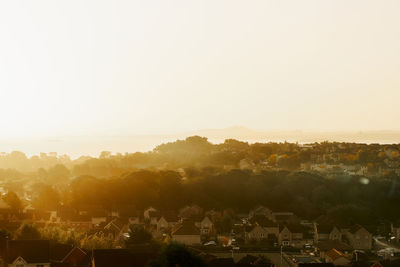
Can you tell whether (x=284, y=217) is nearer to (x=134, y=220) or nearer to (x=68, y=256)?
(x=134, y=220)

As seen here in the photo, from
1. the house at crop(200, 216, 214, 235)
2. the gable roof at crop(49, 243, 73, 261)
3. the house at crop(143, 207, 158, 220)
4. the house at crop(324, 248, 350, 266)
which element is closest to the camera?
the gable roof at crop(49, 243, 73, 261)

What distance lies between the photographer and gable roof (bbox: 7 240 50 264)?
59.8 ft

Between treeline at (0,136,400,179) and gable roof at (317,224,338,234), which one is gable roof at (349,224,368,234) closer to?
gable roof at (317,224,338,234)

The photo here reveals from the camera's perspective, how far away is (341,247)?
24.0 meters

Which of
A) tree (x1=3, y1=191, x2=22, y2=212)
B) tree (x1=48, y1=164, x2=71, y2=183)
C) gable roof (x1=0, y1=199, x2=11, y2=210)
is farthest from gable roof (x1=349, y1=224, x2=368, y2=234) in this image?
tree (x1=48, y1=164, x2=71, y2=183)

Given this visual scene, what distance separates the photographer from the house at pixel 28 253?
18.2 meters

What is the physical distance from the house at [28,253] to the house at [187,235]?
830 centimetres

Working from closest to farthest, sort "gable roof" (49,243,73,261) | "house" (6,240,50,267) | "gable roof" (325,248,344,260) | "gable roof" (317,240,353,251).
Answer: "house" (6,240,50,267), "gable roof" (49,243,73,261), "gable roof" (325,248,344,260), "gable roof" (317,240,353,251)

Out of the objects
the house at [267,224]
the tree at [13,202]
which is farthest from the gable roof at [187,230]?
the tree at [13,202]

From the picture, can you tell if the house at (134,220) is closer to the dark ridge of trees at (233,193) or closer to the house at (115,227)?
the house at (115,227)

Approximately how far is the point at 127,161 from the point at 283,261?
38.3 meters

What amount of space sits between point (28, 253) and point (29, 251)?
0.08 metres

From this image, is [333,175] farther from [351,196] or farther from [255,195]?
[255,195]

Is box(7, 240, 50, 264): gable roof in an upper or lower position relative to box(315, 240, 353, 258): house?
upper
